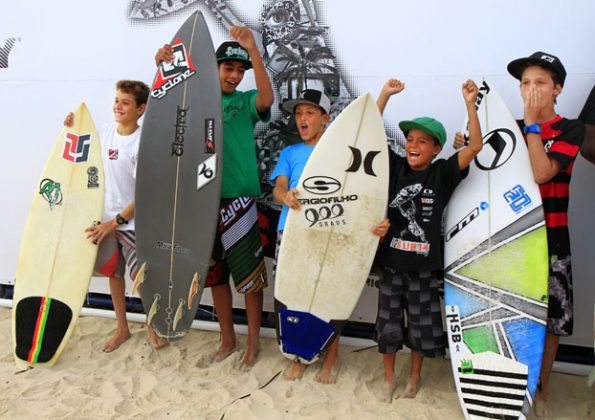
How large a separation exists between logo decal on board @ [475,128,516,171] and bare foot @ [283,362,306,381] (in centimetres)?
126

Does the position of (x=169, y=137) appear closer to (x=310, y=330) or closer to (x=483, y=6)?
(x=310, y=330)

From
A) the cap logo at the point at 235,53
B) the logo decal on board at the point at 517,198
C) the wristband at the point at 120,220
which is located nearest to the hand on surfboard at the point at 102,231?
the wristband at the point at 120,220

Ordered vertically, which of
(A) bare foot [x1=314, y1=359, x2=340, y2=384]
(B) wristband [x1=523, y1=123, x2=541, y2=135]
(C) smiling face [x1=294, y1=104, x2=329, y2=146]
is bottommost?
(A) bare foot [x1=314, y1=359, x2=340, y2=384]

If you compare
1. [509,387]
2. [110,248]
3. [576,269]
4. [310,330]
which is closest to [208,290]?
[110,248]

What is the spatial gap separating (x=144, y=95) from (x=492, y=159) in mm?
1761

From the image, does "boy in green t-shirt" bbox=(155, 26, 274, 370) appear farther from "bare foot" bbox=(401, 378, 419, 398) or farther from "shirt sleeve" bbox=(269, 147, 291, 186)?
"bare foot" bbox=(401, 378, 419, 398)

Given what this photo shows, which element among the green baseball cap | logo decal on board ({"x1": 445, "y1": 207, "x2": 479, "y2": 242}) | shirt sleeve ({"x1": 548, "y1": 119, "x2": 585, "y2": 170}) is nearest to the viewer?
shirt sleeve ({"x1": 548, "y1": 119, "x2": 585, "y2": 170})

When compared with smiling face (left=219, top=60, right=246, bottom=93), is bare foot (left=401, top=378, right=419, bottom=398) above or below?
below

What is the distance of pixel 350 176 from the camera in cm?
230

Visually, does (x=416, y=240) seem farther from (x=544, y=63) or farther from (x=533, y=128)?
(x=544, y=63)

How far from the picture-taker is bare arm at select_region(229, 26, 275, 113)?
2.25m

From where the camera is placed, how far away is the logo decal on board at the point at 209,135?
2404 mm

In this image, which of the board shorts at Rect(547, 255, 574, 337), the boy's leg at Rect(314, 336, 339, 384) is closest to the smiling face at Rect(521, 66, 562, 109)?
the board shorts at Rect(547, 255, 574, 337)

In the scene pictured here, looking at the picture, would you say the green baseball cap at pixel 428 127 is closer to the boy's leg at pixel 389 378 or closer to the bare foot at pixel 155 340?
the boy's leg at pixel 389 378
